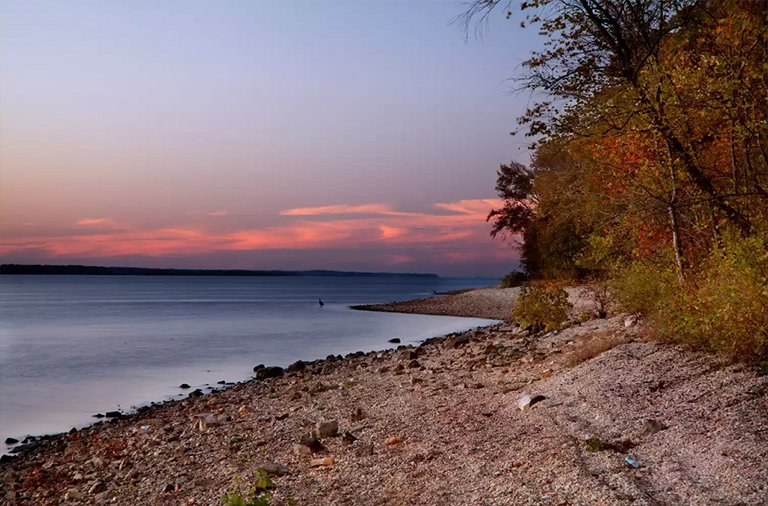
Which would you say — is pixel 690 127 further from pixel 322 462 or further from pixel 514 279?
pixel 514 279

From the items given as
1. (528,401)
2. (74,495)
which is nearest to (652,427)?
(528,401)

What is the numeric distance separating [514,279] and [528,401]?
1906 inches

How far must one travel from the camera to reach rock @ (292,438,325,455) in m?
9.03

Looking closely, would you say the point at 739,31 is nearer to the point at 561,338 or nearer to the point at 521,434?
the point at 521,434

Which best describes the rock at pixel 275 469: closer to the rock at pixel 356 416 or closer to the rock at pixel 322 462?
the rock at pixel 322 462

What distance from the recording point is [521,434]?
8445 mm

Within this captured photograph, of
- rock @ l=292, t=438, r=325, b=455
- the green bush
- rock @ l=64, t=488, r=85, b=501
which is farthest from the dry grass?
rock @ l=64, t=488, r=85, b=501

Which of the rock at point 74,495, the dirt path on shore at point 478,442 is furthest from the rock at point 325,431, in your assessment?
the rock at point 74,495

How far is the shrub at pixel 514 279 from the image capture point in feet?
181

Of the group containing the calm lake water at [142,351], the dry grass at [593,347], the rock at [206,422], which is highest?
the dry grass at [593,347]

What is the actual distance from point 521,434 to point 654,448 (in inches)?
69.6

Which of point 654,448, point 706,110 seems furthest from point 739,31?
point 654,448

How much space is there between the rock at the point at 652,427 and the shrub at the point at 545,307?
10669 mm

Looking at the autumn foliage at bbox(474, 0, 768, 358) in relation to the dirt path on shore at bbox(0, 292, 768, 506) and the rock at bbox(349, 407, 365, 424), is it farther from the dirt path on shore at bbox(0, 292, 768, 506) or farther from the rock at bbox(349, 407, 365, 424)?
the rock at bbox(349, 407, 365, 424)
